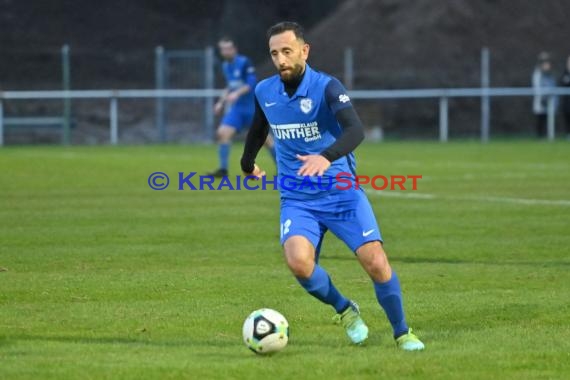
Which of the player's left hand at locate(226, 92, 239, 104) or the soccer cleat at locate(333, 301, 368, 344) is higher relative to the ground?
the player's left hand at locate(226, 92, 239, 104)

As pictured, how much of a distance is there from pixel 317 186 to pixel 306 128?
37cm

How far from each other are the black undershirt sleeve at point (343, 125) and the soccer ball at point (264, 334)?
3.34 feet

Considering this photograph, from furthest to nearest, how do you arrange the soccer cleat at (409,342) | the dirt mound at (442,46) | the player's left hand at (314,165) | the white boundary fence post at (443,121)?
the dirt mound at (442,46) < the white boundary fence post at (443,121) < the soccer cleat at (409,342) < the player's left hand at (314,165)

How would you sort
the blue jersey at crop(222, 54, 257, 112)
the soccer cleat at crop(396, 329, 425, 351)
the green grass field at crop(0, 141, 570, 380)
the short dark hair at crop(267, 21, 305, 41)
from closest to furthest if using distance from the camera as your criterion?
the green grass field at crop(0, 141, 570, 380) → the soccer cleat at crop(396, 329, 425, 351) → the short dark hair at crop(267, 21, 305, 41) → the blue jersey at crop(222, 54, 257, 112)

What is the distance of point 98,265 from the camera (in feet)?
40.5

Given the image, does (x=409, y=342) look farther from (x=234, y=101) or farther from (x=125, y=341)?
(x=234, y=101)

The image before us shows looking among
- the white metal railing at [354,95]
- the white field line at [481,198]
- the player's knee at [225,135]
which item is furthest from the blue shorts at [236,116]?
the white metal railing at [354,95]

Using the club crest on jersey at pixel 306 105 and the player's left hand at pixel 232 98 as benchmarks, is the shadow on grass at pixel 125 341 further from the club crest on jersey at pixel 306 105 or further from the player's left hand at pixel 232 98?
the player's left hand at pixel 232 98

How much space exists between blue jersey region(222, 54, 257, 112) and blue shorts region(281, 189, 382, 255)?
47.8 ft

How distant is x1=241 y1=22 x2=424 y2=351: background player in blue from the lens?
27.3ft

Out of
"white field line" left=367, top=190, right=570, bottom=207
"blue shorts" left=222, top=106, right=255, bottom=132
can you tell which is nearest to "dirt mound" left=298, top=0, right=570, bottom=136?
"blue shorts" left=222, top=106, right=255, bottom=132

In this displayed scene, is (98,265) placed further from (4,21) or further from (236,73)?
(4,21)

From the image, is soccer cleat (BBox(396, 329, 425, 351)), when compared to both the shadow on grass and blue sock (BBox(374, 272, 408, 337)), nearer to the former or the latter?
blue sock (BBox(374, 272, 408, 337))

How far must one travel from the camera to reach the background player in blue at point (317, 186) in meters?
8.34
